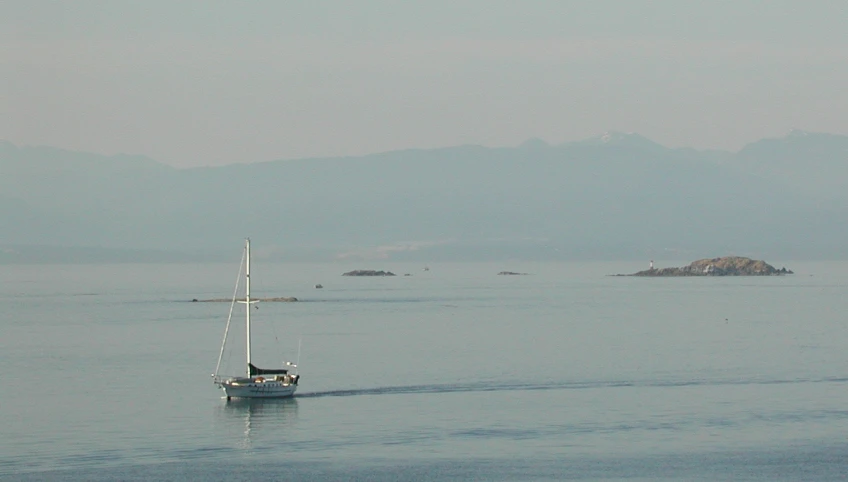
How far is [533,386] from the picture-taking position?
208ft

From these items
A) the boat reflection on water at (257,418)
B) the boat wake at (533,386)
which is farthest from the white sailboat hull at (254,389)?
the boat wake at (533,386)

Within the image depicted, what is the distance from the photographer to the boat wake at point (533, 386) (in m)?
61.2

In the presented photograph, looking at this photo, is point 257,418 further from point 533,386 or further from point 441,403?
point 533,386

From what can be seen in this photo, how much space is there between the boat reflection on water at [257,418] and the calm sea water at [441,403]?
6.3 inches

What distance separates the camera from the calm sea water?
4322cm

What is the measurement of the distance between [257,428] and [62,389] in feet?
53.7

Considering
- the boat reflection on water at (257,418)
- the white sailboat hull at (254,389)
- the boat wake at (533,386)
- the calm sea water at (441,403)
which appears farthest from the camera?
the boat wake at (533,386)

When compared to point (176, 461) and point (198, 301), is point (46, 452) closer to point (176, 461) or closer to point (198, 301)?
point (176, 461)

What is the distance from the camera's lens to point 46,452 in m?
45.3

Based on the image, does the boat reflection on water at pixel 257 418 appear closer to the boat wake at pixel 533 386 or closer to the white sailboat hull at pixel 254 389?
the white sailboat hull at pixel 254 389

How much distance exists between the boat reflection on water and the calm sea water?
0.53ft

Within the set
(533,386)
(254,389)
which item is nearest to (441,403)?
(533,386)

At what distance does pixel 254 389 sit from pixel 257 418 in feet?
15.8

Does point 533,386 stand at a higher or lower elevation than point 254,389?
lower
